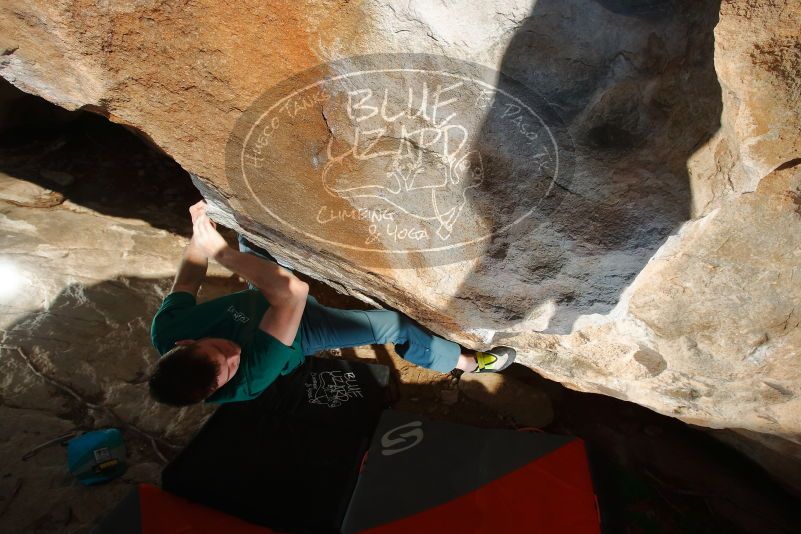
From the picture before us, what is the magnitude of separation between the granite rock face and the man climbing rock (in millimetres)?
220

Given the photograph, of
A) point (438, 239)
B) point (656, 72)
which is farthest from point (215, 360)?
point (656, 72)

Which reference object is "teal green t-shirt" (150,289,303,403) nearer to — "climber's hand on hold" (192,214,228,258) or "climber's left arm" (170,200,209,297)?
"climber's left arm" (170,200,209,297)

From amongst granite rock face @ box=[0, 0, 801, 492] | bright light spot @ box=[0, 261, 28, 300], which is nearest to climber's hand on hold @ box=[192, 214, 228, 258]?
granite rock face @ box=[0, 0, 801, 492]

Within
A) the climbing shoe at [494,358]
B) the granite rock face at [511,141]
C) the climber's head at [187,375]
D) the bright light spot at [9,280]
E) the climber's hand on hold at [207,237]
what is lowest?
the bright light spot at [9,280]

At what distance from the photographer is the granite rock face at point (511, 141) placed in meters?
1.11

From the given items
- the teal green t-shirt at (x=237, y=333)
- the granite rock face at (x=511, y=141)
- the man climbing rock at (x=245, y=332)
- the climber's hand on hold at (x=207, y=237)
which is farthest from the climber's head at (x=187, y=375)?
the granite rock face at (x=511, y=141)

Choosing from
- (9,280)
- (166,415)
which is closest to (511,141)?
(166,415)

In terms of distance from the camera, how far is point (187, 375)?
1.38 m

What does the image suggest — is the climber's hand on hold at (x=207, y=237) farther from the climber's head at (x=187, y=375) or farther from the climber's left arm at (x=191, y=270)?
the climber's head at (x=187, y=375)

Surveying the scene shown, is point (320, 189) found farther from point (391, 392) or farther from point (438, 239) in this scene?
point (391, 392)

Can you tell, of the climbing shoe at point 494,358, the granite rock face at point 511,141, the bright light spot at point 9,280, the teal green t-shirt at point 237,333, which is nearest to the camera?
the granite rock face at point 511,141

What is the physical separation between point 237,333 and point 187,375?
14.3 inches

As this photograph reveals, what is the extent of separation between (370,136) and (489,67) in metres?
0.40

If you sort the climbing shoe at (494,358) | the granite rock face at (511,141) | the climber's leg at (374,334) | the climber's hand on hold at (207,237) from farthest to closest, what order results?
1. the climbing shoe at (494,358)
2. the climber's leg at (374,334)
3. the climber's hand on hold at (207,237)
4. the granite rock face at (511,141)
